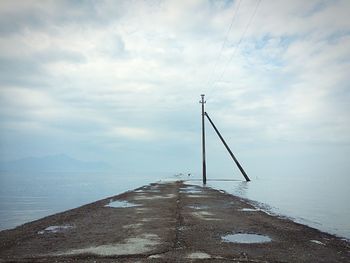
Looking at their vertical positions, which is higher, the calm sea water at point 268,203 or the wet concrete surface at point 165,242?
the wet concrete surface at point 165,242

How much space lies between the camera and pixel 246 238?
12453 mm

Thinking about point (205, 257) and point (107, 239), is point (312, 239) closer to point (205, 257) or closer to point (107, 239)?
point (205, 257)

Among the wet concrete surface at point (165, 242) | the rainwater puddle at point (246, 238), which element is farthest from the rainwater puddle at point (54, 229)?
the rainwater puddle at point (246, 238)

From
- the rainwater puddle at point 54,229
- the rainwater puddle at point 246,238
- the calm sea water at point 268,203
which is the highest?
the rainwater puddle at point 246,238

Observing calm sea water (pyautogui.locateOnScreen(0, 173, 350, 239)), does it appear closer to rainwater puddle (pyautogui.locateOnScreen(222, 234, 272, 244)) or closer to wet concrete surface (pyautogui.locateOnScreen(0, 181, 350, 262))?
wet concrete surface (pyautogui.locateOnScreen(0, 181, 350, 262))

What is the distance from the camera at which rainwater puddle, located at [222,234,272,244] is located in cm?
1187

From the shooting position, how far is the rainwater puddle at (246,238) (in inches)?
467

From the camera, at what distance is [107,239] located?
1188 cm

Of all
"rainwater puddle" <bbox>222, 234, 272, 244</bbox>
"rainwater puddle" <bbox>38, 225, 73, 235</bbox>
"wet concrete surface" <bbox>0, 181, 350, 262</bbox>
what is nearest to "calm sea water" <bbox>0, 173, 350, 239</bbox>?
"wet concrete surface" <bbox>0, 181, 350, 262</bbox>

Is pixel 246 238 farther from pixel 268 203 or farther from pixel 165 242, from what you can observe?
pixel 268 203

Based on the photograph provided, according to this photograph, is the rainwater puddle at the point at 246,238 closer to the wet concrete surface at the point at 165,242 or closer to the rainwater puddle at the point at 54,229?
the wet concrete surface at the point at 165,242

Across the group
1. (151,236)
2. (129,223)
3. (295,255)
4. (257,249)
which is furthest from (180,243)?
(129,223)

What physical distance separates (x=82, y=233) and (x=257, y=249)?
6.65 metres

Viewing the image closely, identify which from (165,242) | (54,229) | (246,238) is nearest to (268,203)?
(246,238)
